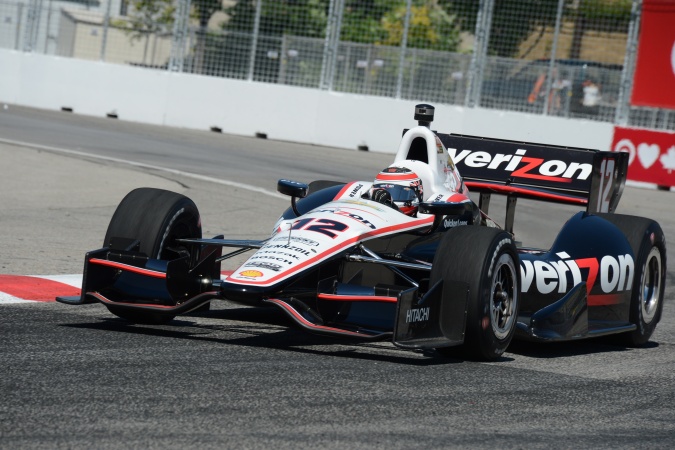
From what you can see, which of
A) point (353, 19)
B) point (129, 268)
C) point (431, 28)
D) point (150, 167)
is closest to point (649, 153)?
point (431, 28)

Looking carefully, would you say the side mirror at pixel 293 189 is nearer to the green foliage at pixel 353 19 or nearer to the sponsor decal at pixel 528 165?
the sponsor decal at pixel 528 165

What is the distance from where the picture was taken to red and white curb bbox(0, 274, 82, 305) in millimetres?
7027

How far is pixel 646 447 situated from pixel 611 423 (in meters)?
0.40

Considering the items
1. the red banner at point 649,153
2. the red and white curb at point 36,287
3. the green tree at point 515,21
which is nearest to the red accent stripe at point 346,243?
the red and white curb at point 36,287

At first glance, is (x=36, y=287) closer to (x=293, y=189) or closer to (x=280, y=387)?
(x=293, y=189)

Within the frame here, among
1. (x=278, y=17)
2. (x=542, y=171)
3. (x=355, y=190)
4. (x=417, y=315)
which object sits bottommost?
(x=417, y=315)

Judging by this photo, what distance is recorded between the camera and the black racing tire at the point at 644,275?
7.30m

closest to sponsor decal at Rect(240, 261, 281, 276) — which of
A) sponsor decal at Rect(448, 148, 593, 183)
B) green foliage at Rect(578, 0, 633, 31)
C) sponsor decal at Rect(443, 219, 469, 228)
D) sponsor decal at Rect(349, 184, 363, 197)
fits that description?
sponsor decal at Rect(349, 184, 363, 197)

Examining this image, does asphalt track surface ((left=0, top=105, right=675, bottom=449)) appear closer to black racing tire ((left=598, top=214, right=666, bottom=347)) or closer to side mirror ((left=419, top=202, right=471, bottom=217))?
black racing tire ((left=598, top=214, right=666, bottom=347))

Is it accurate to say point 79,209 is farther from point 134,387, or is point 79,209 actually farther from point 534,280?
point 134,387

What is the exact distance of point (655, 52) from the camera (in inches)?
809

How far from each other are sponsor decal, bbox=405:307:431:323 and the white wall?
15.0 m

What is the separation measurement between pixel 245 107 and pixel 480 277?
18274 mm

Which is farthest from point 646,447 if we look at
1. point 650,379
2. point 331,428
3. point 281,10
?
point 281,10
